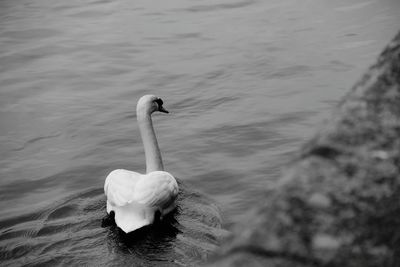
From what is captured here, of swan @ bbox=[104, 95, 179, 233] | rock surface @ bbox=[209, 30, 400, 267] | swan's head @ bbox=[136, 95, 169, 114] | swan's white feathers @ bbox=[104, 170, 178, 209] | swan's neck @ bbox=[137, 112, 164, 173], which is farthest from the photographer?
swan's head @ bbox=[136, 95, 169, 114]

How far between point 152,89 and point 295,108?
2.90 meters

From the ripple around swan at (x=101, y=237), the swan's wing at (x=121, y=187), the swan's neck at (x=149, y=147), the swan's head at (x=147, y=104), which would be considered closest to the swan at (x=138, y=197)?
the swan's wing at (x=121, y=187)

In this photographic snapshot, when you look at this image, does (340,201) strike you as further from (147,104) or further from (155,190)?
(147,104)

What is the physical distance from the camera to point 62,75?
44.3 ft

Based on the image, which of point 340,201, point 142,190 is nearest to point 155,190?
point 142,190

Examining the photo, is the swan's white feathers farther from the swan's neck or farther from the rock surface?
the rock surface

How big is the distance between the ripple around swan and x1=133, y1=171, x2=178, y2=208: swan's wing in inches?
8.8

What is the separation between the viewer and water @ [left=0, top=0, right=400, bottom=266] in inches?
261

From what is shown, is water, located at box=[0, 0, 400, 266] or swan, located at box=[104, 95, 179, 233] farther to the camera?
water, located at box=[0, 0, 400, 266]

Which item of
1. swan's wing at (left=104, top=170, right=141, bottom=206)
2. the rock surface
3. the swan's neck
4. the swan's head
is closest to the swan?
swan's wing at (left=104, top=170, right=141, bottom=206)

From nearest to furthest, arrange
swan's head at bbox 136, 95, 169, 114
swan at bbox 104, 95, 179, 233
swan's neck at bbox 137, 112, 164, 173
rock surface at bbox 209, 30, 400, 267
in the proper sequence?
rock surface at bbox 209, 30, 400, 267
swan at bbox 104, 95, 179, 233
swan's neck at bbox 137, 112, 164, 173
swan's head at bbox 136, 95, 169, 114

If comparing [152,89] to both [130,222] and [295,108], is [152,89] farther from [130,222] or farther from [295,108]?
[130,222]

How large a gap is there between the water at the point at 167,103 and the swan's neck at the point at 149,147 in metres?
0.46

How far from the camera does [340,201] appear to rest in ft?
3.64
